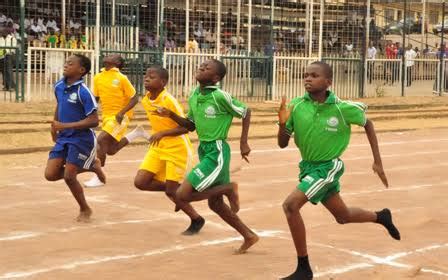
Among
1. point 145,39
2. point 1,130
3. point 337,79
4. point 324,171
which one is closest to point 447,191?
point 324,171

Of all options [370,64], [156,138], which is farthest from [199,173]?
[370,64]

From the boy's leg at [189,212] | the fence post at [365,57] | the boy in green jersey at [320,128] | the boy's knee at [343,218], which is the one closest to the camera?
the boy in green jersey at [320,128]

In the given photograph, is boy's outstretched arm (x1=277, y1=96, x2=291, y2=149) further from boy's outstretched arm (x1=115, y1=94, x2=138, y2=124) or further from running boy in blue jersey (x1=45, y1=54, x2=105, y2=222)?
boy's outstretched arm (x1=115, y1=94, x2=138, y2=124)

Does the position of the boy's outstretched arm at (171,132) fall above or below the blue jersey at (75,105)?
below

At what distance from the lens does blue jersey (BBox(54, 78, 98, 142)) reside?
914 centimetres

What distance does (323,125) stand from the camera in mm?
7113

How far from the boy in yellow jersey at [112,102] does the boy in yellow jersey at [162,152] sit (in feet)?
9.88

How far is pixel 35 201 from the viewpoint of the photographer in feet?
34.2

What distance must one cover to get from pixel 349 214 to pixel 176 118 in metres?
2.09

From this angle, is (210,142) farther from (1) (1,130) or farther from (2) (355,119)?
(1) (1,130)

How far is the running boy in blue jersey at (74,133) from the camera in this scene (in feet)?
29.9

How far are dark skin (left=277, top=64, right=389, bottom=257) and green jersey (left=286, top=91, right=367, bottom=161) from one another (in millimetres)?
85

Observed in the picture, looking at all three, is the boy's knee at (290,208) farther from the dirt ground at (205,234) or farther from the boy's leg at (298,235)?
the dirt ground at (205,234)

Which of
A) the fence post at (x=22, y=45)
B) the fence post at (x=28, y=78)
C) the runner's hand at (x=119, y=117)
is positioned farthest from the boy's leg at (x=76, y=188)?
the fence post at (x=28, y=78)
